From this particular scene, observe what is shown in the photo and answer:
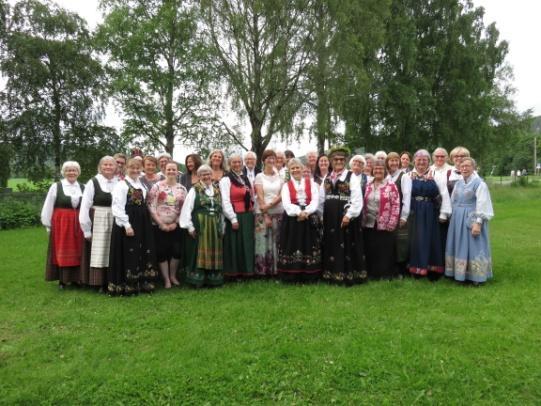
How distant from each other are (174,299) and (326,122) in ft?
42.0

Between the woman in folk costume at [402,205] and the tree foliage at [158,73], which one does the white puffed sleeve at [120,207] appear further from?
the tree foliage at [158,73]

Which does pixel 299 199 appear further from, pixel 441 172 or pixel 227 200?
pixel 441 172

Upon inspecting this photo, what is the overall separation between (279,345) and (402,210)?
8.86 ft

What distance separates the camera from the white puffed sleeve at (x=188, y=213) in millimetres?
5188

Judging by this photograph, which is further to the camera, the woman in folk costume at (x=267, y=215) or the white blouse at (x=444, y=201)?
the woman in folk costume at (x=267, y=215)

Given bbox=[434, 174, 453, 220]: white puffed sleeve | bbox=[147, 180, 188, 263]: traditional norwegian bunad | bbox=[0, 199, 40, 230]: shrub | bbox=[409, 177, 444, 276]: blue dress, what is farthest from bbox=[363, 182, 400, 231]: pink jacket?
bbox=[0, 199, 40, 230]: shrub

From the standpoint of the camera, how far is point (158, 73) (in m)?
17.8

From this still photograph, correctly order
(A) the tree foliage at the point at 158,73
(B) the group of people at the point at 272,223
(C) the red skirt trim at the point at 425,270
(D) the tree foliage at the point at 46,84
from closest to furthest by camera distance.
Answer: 1. (B) the group of people at the point at 272,223
2. (C) the red skirt trim at the point at 425,270
3. (A) the tree foliage at the point at 158,73
4. (D) the tree foliage at the point at 46,84

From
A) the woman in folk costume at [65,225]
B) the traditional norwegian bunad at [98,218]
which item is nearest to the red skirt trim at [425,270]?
the traditional norwegian bunad at [98,218]

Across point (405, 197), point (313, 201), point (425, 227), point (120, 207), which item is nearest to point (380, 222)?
point (405, 197)

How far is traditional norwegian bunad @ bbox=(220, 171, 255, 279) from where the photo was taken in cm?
541

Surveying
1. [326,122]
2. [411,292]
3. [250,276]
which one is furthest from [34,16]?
[411,292]

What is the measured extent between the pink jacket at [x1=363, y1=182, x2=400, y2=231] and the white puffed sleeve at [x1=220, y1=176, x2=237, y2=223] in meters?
1.89

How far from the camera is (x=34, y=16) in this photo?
21.3m
